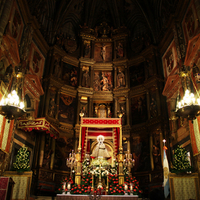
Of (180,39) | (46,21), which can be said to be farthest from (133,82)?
(46,21)

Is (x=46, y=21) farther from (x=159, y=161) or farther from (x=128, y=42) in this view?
(x=159, y=161)

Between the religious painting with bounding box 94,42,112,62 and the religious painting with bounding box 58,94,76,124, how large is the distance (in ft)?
16.2

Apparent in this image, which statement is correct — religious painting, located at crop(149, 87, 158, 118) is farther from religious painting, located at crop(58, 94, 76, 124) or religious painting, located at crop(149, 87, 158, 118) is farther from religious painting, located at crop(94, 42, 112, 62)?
religious painting, located at crop(58, 94, 76, 124)

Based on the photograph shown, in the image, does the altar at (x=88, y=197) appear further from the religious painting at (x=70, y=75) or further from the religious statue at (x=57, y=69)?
the religious painting at (x=70, y=75)

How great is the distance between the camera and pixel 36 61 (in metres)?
16.7

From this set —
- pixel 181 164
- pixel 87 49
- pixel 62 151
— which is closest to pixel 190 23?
pixel 181 164

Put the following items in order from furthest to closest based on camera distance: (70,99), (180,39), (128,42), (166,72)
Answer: (128,42), (70,99), (166,72), (180,39)

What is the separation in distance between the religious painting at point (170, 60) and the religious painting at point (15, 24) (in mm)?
10012

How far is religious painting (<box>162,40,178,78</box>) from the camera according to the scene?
49.8ft

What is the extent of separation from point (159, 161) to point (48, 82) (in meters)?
9.82

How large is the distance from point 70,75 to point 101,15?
302 inches

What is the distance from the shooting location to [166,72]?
16.8 metres

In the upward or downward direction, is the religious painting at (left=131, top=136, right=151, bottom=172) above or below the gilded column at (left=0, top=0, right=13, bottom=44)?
below

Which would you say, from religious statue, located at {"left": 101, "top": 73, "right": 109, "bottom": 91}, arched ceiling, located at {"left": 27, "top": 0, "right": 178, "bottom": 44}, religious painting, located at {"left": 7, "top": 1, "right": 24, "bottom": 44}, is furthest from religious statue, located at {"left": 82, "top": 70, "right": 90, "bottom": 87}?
religious painting, located at {"left": 7, "top": 1, "right": 24, "bottom": 44}
